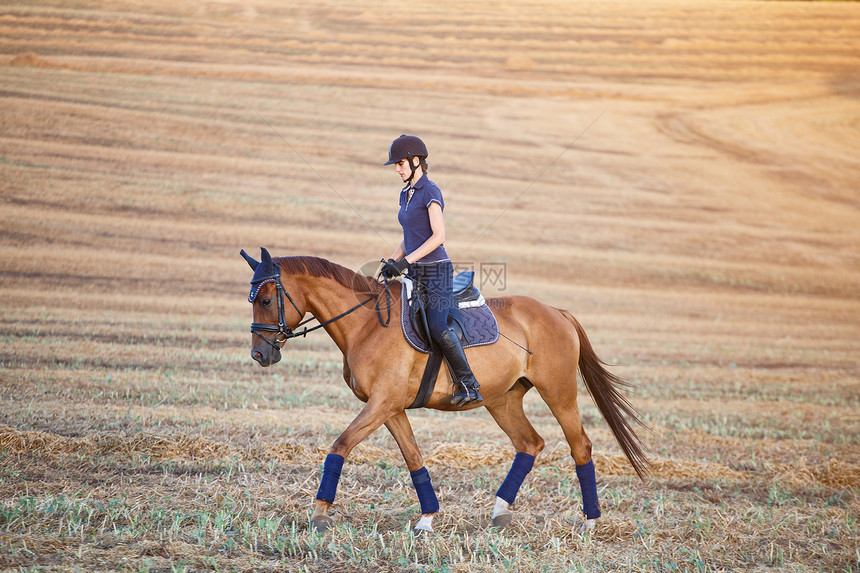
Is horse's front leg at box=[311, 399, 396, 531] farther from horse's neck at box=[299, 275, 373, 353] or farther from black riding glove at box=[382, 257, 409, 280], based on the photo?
black riding glove at box=[382, 257, 409, 280]

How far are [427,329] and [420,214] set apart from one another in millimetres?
1004

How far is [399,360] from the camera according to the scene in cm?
609

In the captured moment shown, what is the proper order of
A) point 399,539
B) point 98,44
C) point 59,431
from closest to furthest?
point 399,539 < point 59,431 < point 98,44

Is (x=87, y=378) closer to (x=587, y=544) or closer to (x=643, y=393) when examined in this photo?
(x=587, y=544)

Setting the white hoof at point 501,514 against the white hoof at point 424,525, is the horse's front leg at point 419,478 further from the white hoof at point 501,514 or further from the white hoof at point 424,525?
the white hoof at point 501,514

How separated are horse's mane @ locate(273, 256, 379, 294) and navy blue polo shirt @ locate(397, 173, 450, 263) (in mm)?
513

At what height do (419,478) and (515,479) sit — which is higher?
(419,478)

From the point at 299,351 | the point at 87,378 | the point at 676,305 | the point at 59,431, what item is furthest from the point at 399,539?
the point at 676,305

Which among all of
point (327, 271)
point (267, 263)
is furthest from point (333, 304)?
point (267, 263)

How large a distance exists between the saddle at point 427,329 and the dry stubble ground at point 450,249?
1331 mm

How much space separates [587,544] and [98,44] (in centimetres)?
2796

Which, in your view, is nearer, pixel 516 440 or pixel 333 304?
pixel 333 304

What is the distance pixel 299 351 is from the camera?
49.7 ft

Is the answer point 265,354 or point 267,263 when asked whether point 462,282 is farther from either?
point 265,354
